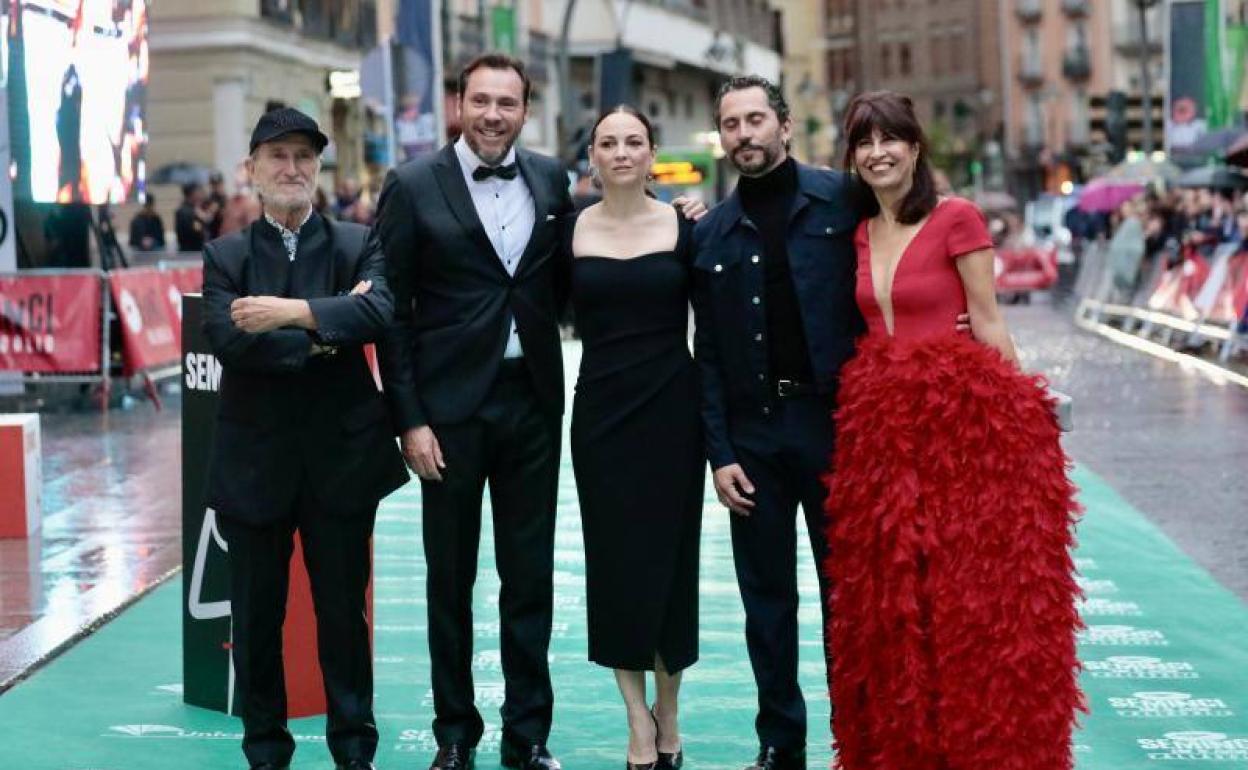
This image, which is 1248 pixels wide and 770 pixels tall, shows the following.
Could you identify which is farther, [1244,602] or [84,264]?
[84,264]

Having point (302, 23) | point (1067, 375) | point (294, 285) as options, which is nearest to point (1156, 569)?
point (294, 285)

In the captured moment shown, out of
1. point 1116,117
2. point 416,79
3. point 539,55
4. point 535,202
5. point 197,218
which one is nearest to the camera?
point 535,202

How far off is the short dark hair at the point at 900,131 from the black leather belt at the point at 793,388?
53 cm

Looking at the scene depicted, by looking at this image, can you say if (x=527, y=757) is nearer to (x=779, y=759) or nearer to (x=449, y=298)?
(x=779, y=759)

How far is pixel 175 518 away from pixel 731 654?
4906 mm

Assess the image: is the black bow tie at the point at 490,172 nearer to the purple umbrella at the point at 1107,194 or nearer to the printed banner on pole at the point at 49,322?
the printed banner on pole at the point at 49,322

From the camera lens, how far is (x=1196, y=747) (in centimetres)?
→ 661

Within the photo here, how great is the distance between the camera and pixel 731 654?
813cm

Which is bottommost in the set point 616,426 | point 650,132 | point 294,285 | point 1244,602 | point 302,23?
point 1244,602

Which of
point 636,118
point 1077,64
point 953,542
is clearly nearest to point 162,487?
point 636,118

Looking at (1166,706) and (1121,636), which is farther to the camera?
(1121,636)

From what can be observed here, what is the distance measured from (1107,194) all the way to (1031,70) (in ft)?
224

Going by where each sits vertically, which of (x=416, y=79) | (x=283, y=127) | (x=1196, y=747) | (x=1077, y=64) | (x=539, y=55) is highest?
(x=1077, y=64)

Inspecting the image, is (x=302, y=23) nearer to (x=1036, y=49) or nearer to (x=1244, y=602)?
(x=1244, y=602)
